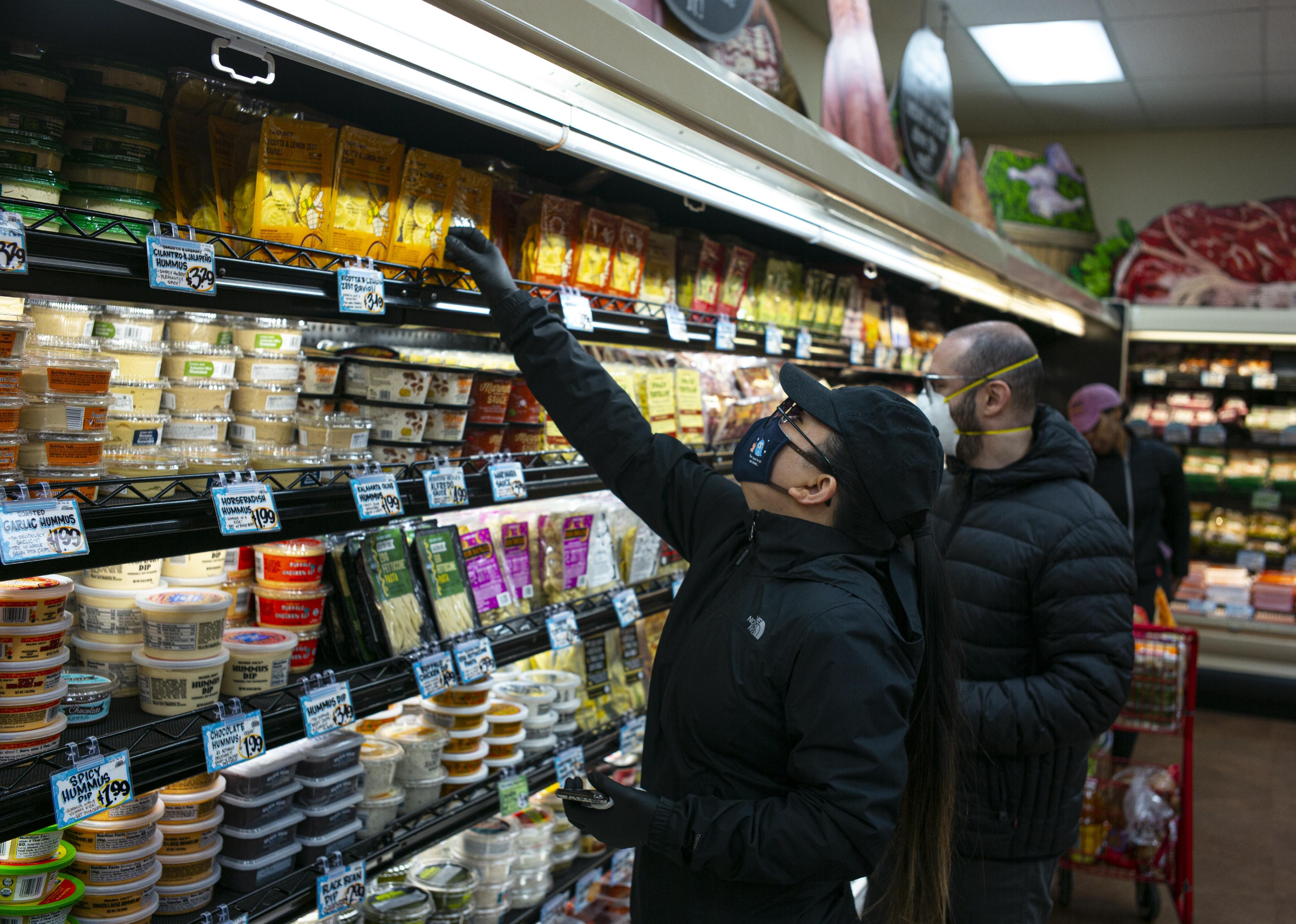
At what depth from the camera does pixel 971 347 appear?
2488 mm

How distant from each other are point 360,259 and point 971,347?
157 centimetres

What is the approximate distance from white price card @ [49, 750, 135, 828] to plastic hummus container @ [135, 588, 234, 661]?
0.81 feet

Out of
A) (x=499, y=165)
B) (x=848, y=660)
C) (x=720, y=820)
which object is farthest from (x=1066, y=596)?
(x=499, y=165)

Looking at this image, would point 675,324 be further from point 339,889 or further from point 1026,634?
point 339,889

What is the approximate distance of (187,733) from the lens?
154 centimetres

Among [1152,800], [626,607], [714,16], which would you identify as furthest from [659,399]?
[1152,800]

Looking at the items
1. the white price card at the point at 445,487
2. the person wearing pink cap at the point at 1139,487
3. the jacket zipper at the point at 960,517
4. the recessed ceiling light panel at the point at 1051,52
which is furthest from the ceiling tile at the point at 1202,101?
the white price card at the point at 445,487

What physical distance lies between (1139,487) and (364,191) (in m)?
4.50

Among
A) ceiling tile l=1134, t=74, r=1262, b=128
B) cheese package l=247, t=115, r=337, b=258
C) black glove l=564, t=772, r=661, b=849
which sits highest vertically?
ceiling tile l=1134, t=74, r=1262, b=128

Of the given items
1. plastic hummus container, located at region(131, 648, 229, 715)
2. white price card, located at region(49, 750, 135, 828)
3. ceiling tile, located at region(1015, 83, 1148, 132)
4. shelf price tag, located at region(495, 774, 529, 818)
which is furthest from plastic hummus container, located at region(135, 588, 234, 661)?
ceiling tile, located at region(1015, 83, 1148, 132)

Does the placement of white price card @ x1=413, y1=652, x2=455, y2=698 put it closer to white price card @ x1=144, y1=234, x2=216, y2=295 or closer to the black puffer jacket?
white price card @ x1=144, y1=234, x2=216, y2=295

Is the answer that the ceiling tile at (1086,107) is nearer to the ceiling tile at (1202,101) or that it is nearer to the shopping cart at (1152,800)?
the ceiling tile at (1202,101)

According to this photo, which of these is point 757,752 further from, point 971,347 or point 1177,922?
point 1177,922

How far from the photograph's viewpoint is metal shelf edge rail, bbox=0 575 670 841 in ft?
4.16
